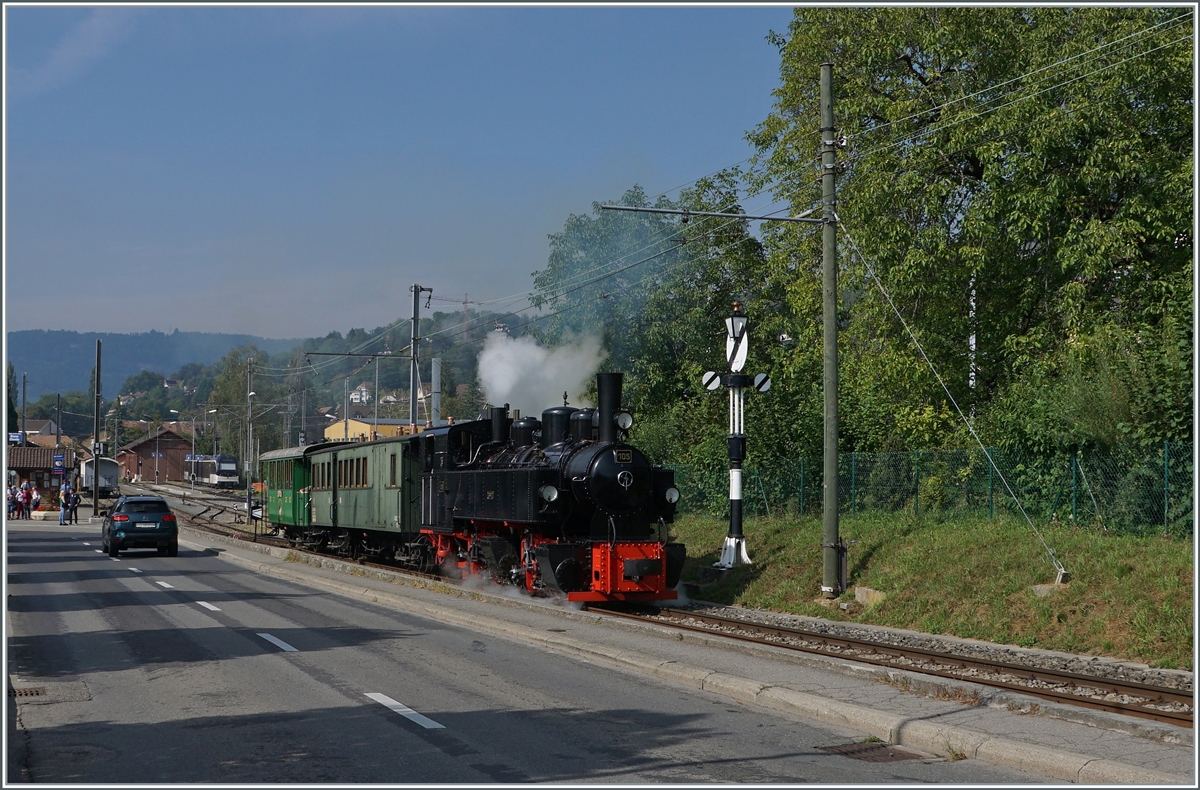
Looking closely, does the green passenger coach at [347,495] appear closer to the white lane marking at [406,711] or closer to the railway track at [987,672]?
the railway track at [987,672]

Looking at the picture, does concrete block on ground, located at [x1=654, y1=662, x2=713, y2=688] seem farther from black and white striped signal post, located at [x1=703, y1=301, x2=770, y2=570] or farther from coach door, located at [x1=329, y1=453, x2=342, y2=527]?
coach door, located at [x1=329, y1=453, x2=342, y2=527]

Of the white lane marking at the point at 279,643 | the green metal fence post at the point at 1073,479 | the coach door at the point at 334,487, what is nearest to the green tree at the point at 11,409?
the coach door at the point at 334,487

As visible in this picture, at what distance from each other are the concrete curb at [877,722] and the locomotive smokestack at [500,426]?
6.36 metres

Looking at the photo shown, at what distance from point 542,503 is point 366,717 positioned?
8653mm

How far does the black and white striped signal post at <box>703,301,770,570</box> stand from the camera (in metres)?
19.5

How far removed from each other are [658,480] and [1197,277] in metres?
8.37

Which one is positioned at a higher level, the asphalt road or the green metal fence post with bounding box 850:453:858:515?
the green metal fence post with bounding box 850:453:858:515

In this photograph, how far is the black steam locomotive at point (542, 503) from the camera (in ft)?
56.9

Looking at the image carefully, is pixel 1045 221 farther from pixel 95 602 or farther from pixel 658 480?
pixel 95 602

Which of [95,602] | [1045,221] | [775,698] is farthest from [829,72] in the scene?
[95,602]

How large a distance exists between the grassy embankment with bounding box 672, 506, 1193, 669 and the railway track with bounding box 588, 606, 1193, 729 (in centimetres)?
184

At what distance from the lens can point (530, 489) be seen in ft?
57.6

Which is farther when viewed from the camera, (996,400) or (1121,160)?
(996,400)

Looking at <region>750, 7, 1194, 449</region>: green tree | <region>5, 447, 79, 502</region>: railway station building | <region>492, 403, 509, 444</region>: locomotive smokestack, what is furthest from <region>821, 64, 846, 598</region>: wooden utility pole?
<region>5, 447, 79, 502</region>: railway station building
